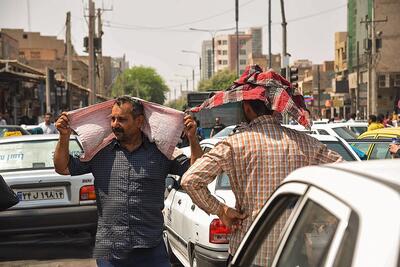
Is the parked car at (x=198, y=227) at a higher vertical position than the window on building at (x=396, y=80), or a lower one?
lower

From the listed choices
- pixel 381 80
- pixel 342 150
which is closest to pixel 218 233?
pixel 342 150

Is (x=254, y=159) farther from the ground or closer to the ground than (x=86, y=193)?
farther from the ground

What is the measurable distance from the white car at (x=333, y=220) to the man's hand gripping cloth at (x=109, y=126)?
1.41m

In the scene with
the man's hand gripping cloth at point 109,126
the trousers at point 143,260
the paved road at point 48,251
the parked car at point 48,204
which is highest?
the man's hand gripping cloth at point 109,126

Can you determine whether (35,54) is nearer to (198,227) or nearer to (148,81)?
(148,81)

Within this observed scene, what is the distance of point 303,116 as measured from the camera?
12.9 ft

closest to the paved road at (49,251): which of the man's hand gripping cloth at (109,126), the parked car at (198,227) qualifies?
the parked car at (198,227)

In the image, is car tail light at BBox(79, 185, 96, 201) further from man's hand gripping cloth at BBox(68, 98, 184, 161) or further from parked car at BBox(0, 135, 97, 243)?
man's hand gripping cloth at BBox(68, 98, 184, 161)

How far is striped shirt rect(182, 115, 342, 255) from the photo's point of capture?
365 cm

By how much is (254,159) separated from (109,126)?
1.18 m

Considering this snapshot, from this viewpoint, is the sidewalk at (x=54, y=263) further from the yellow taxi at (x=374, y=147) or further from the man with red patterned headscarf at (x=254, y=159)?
the yellow taxi at (x=374, y=147)

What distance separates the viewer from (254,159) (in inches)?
144

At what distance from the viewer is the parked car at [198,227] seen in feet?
18.0

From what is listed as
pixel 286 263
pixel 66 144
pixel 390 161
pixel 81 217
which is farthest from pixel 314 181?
pixel 81 217
